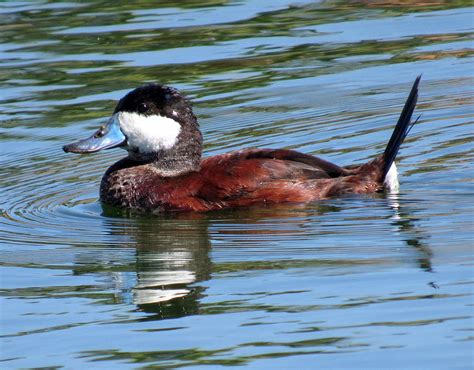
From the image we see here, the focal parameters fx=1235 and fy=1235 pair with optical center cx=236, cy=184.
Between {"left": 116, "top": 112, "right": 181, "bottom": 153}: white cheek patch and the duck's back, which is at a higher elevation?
{"left": 116, "top": 112, "right": 181, "bottom": 153}: white cheek patch

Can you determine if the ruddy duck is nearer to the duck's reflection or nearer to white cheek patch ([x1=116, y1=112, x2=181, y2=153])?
white cheek patch ([x1=116, y1=112, x2=181, y2=153])

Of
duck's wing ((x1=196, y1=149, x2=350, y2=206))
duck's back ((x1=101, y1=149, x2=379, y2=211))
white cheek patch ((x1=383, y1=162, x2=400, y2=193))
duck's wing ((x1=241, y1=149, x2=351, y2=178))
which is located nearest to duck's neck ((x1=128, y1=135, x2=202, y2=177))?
duck's back ((x1=101, y1=149, x2=379, y2=211))

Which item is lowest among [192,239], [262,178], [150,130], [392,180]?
[192,239]

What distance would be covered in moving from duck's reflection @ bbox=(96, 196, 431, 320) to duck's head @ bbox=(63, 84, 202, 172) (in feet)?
1.70

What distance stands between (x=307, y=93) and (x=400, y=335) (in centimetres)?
574

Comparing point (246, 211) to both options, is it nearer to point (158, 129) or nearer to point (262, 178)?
point (262, 178)

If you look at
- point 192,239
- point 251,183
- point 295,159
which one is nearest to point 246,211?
point 251,183

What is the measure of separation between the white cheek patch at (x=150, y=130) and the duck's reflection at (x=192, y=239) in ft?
1.86

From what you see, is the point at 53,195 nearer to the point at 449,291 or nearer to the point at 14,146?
the point at 14,146

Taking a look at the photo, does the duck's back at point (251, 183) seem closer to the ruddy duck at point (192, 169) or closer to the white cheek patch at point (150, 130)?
the ruddy duck at point (192, 169)

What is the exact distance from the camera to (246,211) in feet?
26.7

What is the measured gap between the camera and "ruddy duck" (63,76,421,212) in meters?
8.18

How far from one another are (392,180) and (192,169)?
1.39 meters

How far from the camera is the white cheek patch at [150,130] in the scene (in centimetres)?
866
